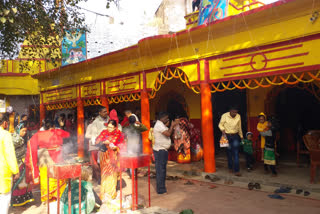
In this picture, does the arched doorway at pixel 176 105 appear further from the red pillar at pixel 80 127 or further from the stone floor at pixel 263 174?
the red pillar at pixel 80 127

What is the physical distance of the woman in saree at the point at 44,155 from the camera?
17.7 ft

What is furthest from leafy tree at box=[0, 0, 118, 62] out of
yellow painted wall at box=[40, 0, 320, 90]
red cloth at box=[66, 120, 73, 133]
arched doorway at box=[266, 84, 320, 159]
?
arched doorway at box=[266, 84, 320, 159]

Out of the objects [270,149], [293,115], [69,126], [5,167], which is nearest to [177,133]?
[270,149]

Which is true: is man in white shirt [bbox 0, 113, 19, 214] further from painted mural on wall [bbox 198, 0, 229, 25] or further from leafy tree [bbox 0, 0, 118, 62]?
painted mural on wall [bbox 198, 0, 229, 25]

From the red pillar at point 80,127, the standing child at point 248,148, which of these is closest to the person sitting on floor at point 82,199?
the standing child at point 248,148

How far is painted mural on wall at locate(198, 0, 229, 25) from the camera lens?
30.2 ft

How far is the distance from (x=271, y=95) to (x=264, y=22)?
3.24 m

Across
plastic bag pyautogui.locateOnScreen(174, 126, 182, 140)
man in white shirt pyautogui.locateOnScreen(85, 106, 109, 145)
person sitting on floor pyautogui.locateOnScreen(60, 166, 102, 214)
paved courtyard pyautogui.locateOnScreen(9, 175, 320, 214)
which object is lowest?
paved courtyard pyautogui.locateOnScreen(9, 175, 320, 214)

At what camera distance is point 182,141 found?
9070 millimetres

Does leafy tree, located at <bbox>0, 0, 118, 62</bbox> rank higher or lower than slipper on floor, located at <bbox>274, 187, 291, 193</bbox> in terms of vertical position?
higher

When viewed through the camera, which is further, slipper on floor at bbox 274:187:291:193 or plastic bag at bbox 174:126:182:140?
plastic bag at bbox 174:126:182:140

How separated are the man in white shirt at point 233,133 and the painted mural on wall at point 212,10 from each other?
378 centimetres

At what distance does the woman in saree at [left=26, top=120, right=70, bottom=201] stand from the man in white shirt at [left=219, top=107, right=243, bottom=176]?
4148 mm

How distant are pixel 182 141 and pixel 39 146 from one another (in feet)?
15.5
